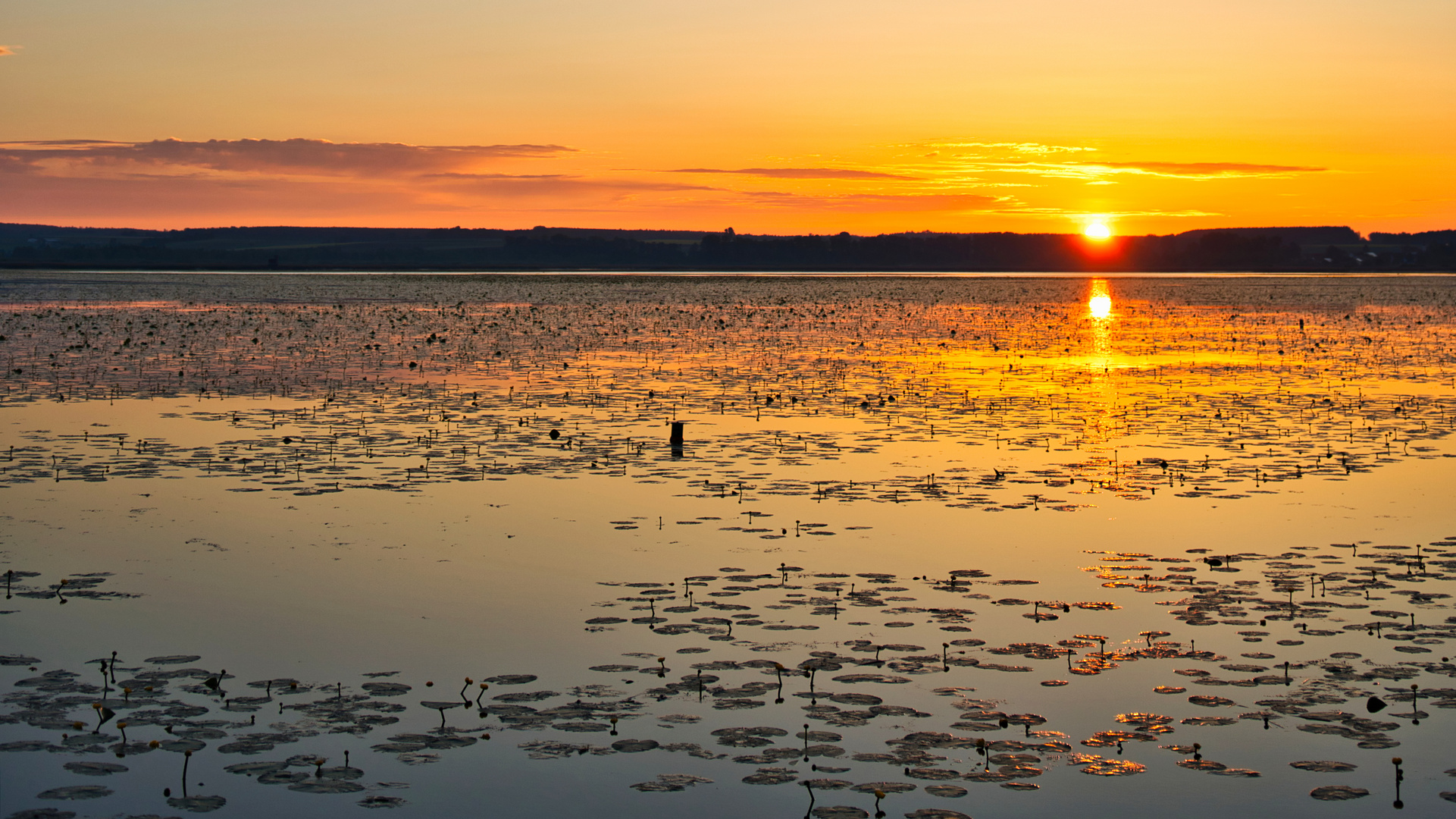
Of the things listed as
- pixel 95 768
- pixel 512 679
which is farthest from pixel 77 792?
pixel 512 679

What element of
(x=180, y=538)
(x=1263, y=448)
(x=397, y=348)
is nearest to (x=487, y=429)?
(x=180, y=538)

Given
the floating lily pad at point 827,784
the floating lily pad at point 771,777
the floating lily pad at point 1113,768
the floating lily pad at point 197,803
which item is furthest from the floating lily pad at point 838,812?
the floating lily pad at point 197,803

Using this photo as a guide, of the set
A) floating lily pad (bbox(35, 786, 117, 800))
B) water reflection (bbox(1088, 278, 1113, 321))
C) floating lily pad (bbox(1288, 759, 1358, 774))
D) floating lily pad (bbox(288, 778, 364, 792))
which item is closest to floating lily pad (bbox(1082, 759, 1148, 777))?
floating lily pad (bbox(1288, 759, 1358, 774))

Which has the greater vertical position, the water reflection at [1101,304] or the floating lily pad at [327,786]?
the water reflection at [1101,304]

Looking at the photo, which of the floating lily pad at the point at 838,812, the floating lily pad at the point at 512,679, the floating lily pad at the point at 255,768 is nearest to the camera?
the floating lily pad at the point at 838,812

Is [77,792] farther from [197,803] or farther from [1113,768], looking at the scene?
[1113,768]

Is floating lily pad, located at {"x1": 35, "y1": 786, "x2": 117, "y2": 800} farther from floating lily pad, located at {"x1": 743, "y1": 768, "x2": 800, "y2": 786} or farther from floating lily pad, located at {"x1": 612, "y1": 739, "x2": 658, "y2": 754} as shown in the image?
floating lily pad, located at {"x1": 743, "y1": 768, "x2": 800, "y2": 786}

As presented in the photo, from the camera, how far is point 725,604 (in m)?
12.3

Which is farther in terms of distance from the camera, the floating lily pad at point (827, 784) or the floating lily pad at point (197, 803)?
the floating lily pad at point (827, 784)

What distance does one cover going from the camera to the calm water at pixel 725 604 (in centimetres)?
841

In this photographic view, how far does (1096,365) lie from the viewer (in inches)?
1555

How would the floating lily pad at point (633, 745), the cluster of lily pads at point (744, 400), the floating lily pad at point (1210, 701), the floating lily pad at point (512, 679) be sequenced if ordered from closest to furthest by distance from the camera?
the floating lily pad at point (633, 745), the floating lily pad at point (1210, 701), the floating lily pad at point (512, 679), the cluster of lily pads at point (744, 400)

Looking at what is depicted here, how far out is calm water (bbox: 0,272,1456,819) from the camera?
8.41 metres

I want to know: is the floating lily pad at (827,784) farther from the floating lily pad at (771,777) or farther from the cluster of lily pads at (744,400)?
the cluster of lily pads at (744,400)
